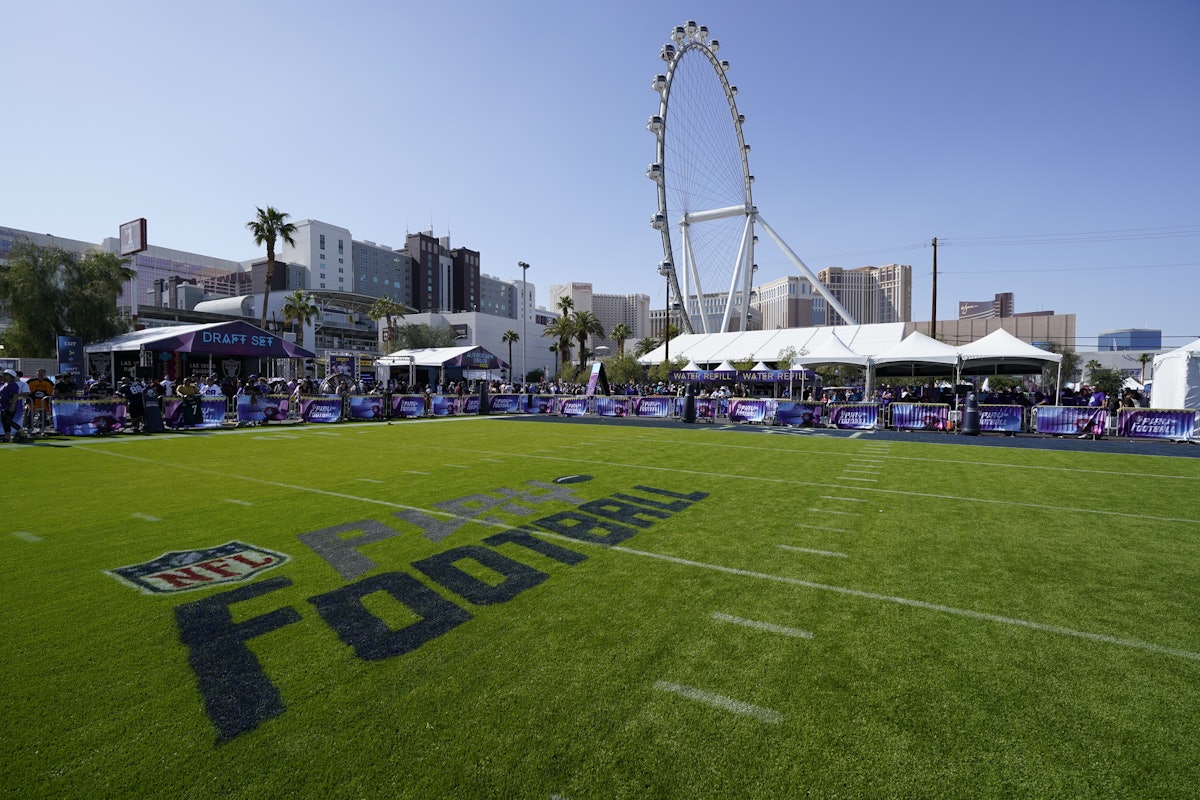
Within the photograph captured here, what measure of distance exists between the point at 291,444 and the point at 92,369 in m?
29.2

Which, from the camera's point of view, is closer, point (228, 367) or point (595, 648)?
point (595, 648)

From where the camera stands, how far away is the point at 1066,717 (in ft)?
9.30

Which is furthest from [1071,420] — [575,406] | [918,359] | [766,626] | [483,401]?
[483,401]

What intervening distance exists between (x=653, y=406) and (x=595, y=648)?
24081 mm

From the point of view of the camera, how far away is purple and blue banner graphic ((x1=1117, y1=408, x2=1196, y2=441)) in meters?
17.0

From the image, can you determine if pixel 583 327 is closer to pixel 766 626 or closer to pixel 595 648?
pixel 766 626

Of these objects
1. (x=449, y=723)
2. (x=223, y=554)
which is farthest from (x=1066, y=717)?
(x=223, y=554)

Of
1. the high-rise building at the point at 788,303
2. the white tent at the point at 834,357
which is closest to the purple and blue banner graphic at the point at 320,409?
the white tent at the point at 834,357

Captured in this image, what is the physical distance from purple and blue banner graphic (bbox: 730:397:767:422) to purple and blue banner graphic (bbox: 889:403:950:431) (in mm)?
5116

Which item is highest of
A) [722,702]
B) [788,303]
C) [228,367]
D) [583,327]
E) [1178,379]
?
[788,303]

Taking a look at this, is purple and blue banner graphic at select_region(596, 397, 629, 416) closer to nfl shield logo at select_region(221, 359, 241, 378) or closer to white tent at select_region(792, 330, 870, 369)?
white tent at select_region(792, 330, 870, 369)

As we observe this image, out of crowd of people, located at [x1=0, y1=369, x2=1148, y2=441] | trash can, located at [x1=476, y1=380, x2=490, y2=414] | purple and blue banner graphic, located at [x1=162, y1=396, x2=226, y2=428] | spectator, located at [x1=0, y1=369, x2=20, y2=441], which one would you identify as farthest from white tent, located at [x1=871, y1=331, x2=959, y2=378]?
spectator, located at [x1=0, y1=369, x2=20, y2=441]

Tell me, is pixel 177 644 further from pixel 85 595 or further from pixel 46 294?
pixel 46 294

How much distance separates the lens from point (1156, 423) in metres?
17.5
